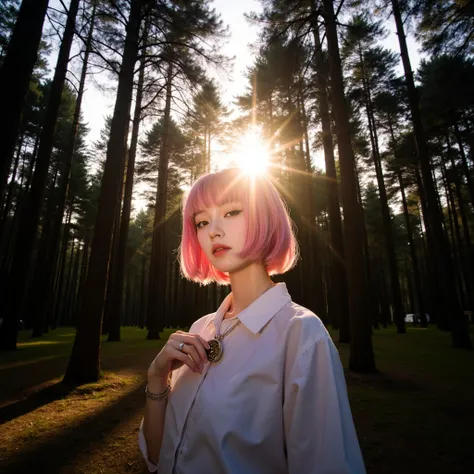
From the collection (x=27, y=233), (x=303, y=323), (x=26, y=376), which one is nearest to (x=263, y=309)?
(x=303, y=323)

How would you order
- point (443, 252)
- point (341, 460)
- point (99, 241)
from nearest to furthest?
point (341, 460) < point (99, 241) < point (443, 252)

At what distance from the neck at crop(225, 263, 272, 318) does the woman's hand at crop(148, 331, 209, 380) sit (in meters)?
0.33

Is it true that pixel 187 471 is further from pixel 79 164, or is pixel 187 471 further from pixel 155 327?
pixel 79 164

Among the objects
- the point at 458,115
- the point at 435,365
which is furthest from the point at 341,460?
the point at 458,115

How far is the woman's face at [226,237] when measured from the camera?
1.43 meters

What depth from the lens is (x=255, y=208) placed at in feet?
4.75

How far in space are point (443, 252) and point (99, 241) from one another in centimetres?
1165

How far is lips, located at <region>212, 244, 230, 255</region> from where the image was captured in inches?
56.7

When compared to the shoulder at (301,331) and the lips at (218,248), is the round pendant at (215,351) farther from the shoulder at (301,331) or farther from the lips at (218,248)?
the lips at (218,248)

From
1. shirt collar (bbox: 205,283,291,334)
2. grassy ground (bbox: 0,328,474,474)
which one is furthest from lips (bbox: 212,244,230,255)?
grassy ground (bbox: 0,328,474,474)

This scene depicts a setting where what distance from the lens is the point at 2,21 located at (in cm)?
1454

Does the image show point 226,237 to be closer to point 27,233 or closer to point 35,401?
point 35,401

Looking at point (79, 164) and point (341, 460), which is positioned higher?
point (79, 164)

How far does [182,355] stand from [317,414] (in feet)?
1.84
